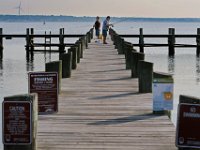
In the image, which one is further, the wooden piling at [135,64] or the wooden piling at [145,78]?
the wooden piling at [135,64]

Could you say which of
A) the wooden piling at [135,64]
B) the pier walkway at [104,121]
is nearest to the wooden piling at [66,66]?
the pier walkway at [104,121]

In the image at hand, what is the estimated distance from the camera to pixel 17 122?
24.5 ft

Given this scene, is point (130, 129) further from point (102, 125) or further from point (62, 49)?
point (62, 49)

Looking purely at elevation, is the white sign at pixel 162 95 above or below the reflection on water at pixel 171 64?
above

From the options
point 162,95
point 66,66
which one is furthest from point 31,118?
point 66,66

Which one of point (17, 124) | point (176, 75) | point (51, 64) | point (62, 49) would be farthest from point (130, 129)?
point (62, 49)

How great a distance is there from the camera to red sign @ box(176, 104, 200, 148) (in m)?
7.50

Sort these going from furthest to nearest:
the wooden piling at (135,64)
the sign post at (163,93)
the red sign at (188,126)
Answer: the wooden piling at (135,64)
the sign post at (163,93)
the red sign at (188,126)

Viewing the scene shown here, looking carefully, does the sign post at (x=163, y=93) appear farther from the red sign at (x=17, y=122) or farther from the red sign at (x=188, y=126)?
the red sign at (x=17, y=122)

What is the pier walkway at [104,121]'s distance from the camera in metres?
8.05

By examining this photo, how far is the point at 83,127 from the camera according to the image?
359 inches

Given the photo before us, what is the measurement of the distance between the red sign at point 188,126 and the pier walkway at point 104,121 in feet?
0.96

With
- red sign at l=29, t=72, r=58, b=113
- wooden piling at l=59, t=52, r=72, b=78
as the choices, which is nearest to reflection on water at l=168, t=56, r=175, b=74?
wooden piling at l=59, t=52, r=72, b=78

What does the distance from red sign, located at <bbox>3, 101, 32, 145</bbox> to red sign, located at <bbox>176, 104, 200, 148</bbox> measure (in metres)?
2.00
